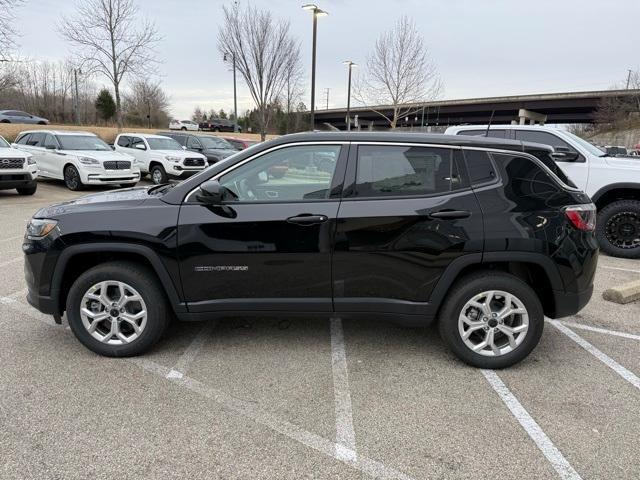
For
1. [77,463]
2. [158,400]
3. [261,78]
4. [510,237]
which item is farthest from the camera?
[261,78]

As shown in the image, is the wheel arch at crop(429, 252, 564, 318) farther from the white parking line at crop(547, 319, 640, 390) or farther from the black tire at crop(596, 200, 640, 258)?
the black tire at crop(596, 200, 640, 258)

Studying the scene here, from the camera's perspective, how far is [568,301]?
3.36 meters

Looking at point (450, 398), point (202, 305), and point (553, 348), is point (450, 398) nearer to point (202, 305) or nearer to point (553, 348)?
point (553, 348)

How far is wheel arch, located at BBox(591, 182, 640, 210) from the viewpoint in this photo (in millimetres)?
6793

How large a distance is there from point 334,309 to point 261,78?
83.4ft

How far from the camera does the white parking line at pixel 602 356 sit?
3.34m

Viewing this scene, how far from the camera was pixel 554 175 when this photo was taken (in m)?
3.39

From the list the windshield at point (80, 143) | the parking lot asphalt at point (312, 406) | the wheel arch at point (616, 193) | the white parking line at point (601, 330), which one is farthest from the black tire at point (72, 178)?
the white parking line at point (601, 330)

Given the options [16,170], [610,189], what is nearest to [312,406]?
[610,189]

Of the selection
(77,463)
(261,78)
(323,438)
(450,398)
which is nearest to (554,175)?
(450,398)

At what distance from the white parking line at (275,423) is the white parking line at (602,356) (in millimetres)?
2057

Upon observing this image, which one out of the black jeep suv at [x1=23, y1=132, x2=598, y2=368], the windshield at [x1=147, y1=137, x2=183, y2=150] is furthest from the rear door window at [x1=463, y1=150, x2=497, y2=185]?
the windshield at [x1=147, y1=137, x2=183, y2=150]

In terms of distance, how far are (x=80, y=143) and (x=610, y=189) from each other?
1360 centimetres

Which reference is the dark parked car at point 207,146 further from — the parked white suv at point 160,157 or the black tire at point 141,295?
the black tire at point 141,295
